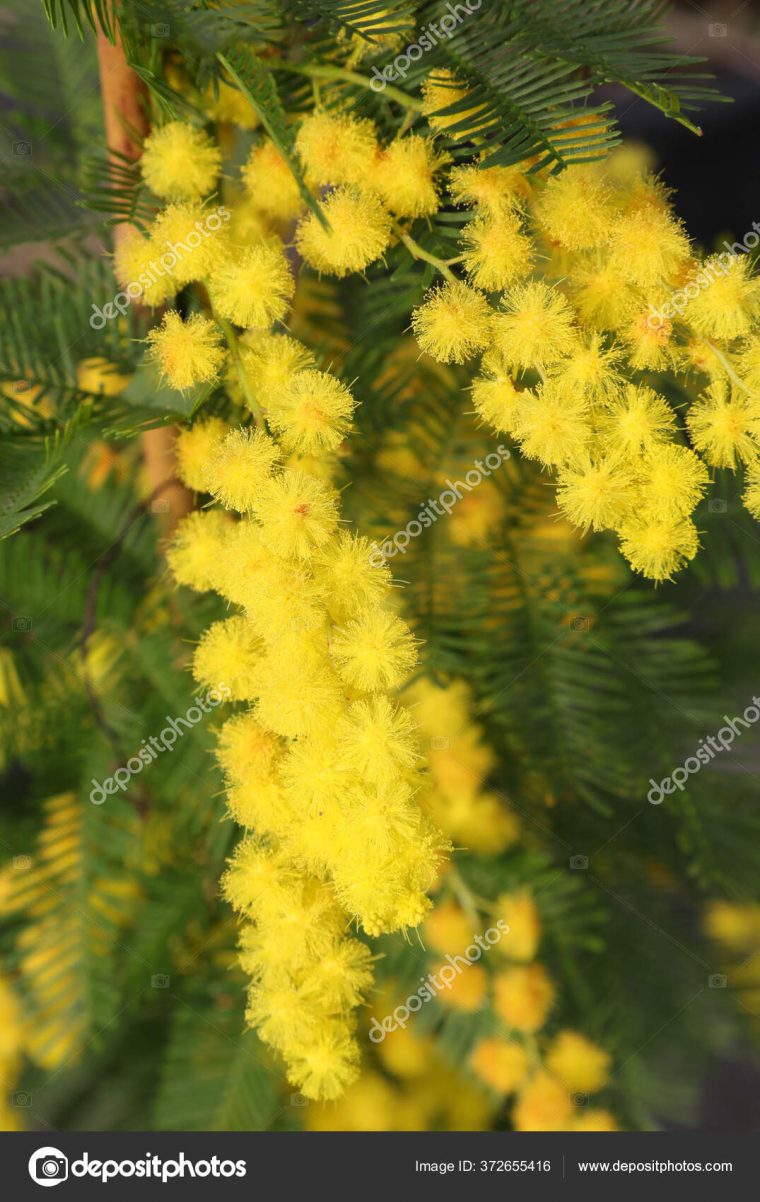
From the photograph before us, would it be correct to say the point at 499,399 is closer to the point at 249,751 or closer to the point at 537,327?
the point at 537,327

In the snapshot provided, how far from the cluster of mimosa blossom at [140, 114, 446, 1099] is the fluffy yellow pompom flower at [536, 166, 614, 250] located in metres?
0.09

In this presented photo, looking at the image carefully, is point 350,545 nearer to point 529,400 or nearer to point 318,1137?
point 529,400

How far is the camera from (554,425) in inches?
12.1

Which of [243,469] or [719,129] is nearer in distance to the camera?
[243,469]

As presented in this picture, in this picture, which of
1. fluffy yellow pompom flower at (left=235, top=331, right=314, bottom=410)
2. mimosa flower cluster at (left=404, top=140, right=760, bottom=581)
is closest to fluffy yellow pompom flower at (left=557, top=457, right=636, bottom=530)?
mimosa flower cluster at (left=404, top=140, right=760, bottom=581)

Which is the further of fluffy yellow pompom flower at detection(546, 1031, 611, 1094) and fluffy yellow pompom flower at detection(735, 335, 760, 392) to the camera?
fluffy yellow pompom flower at detection(546, 1031, 611, 1094)

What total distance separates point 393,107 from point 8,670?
313 millimetres

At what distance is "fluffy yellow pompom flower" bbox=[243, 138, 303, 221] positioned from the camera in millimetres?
367

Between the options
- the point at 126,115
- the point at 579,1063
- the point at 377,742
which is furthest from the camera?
the point at 579,1063

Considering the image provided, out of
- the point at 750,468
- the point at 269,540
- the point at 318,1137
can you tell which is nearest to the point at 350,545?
the point at 269,540

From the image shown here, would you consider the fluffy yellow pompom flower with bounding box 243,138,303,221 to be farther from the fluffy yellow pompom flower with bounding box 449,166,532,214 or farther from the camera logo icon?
the camera logo icon

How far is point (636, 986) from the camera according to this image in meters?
0.52

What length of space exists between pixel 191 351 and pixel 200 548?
76 mm

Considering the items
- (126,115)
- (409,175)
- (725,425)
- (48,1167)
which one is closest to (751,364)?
(725,425)
